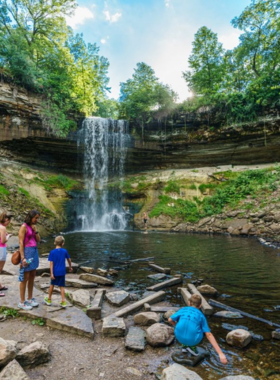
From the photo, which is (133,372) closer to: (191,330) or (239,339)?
(191,330)

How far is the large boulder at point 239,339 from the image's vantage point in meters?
3.24

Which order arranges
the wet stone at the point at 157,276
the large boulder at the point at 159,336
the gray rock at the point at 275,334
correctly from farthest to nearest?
1. the wet stone at the point at 157,276
2. the gray rock at the point at 275,334
3. the large boulder at the point at 159,336

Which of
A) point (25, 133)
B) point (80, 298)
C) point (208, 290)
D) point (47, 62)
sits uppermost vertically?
point (47, 62)

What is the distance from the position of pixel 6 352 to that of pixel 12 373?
0.28 m

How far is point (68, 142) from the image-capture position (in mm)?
24188

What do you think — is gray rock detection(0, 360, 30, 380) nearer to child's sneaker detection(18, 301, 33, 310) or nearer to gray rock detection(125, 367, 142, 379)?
gray rock detection(125, 367, 142, 379)

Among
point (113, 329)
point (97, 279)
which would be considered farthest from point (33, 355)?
point (97, 279)

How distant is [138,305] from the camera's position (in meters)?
4.55

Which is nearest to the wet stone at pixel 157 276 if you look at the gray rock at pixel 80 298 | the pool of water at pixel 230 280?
the pool of water at pixel 230 280

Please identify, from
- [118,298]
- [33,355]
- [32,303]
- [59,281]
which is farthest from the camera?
[118,298]

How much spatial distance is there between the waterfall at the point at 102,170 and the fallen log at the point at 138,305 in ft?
61.5

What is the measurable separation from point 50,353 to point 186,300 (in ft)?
9.67

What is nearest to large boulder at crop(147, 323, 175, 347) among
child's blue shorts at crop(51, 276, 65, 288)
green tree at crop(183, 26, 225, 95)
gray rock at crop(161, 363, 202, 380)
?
→ gray rock at crop(161, 363, 202, 380)

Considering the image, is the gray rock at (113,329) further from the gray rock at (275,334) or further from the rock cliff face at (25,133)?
the rock cliff face at (25,133)
